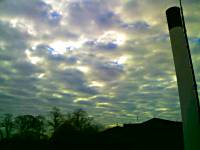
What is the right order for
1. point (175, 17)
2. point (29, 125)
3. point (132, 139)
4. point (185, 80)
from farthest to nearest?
point (29, 125)
point (132, 139)
point (175, 17)
point (185, 80)

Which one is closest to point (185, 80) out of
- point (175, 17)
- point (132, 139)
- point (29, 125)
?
point (175, 17)

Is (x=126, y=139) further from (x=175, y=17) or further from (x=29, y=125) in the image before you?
(x=29, y=125)

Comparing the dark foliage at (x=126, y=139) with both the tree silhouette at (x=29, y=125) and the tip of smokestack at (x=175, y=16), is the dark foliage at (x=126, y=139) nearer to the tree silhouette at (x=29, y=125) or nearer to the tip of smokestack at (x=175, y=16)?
the tip of smokestack at (x=175, y=16)

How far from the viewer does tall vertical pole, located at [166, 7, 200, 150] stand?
58.5 ft

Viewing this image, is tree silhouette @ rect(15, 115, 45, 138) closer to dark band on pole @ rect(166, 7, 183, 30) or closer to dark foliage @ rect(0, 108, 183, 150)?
dark foliage @ rect(0, 108, 183, 150)

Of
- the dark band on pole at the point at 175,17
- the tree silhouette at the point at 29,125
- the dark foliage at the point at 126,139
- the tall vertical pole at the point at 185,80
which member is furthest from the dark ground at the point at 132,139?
the tree silhouette at the point at 29,125

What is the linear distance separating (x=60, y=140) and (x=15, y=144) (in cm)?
803

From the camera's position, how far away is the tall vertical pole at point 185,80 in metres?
17.8

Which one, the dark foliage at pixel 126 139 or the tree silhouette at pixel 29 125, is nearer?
the dark foliage at pixel 126 139

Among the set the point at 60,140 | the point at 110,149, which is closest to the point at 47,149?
the point at 60,140

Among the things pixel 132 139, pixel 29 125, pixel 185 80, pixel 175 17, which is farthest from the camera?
pixel 29 125

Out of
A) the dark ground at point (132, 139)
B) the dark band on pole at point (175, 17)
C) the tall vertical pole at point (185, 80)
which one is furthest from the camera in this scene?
the dark ground at point (132, 139)

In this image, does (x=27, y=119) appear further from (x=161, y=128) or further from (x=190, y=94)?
(x=190, y=94)

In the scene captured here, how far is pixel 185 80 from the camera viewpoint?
1903 cm
